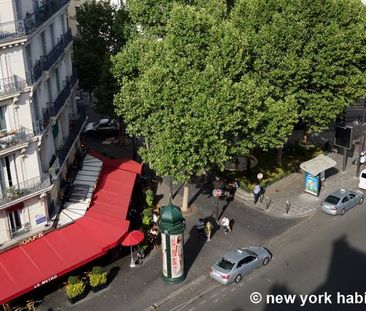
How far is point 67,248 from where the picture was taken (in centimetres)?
3647

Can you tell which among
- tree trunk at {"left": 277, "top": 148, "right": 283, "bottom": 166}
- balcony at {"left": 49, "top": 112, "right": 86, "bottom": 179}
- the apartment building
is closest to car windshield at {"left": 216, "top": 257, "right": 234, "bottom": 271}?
the apartment building

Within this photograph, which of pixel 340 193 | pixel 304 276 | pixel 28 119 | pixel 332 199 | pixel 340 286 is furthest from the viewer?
pixel 340 193

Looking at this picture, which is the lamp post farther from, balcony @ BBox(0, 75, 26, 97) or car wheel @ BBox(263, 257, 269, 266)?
balcony @ BBox(0, 75, 26, 97)

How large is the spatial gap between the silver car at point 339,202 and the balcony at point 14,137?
81.4 feet

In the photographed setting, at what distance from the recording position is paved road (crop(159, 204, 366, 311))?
35562 mm

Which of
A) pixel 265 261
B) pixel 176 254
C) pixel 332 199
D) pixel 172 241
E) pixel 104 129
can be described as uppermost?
pixel 172 241

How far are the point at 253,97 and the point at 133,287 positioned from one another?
1664cm

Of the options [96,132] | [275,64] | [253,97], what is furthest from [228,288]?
[96,132]

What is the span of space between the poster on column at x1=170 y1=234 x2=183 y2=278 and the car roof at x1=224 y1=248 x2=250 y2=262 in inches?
128

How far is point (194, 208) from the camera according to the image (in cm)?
4822

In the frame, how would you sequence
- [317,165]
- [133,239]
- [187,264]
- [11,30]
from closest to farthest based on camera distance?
1. [11,30]
2. [133,239]
3. [187,264]
4. [317,165]

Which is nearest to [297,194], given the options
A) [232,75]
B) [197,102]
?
[232,75]

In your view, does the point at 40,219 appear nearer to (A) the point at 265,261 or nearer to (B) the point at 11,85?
(B) the point at 11,85

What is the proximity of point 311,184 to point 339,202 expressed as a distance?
3.91 metres
